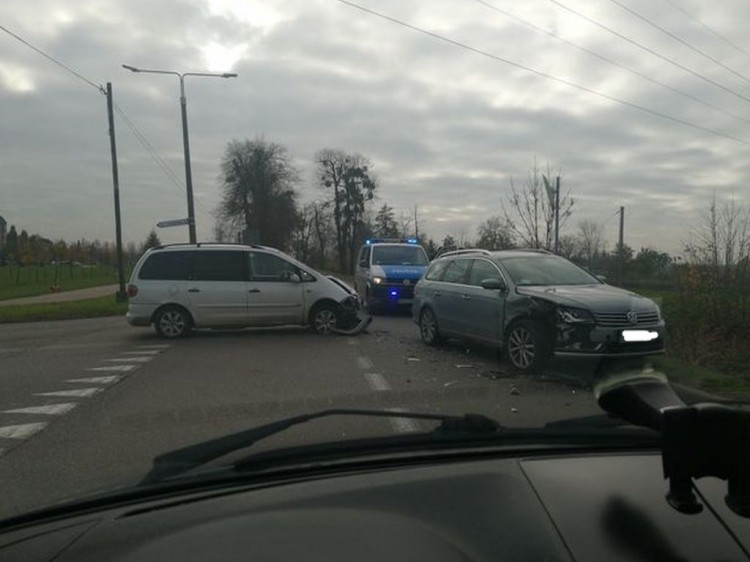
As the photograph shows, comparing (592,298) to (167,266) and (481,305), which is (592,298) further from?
(167,266)

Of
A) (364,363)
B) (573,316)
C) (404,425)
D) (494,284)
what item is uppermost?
(494,284)

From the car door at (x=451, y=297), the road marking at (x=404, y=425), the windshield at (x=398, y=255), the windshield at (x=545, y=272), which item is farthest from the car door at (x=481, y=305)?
the windshield at (x=398, y=255)

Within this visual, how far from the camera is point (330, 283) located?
14844mm

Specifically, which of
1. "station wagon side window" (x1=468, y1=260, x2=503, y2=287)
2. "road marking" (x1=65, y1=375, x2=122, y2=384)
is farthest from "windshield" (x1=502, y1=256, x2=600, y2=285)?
"road marking" (x1=65, y1=375, x2=122, y2=384)

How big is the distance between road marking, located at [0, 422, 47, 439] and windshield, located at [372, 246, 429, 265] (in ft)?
47.9

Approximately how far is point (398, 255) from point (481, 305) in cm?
1078

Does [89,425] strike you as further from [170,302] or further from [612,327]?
[170,302]

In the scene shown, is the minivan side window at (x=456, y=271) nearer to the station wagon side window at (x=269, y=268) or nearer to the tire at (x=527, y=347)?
the tire at (x=527, y=347)

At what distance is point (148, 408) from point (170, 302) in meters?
7.36

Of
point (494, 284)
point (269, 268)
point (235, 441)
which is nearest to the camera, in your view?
point (235, 441)

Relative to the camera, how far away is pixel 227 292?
14.5m

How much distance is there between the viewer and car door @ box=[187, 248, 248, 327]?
47.4ft

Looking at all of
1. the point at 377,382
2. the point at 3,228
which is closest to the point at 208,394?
the point at 377,382

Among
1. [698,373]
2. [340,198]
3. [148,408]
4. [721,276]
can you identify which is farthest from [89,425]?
[340,198]
